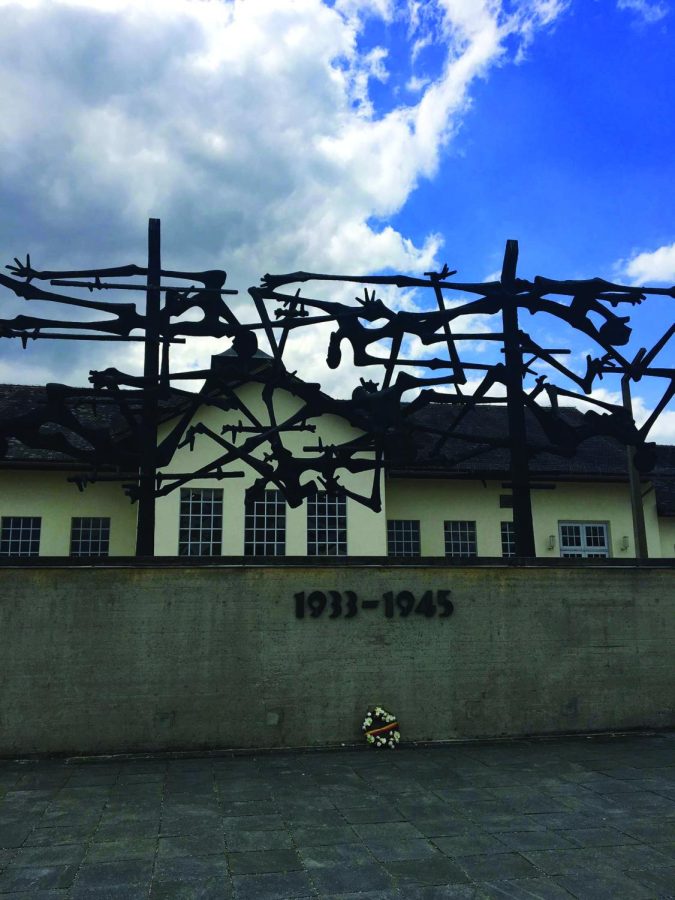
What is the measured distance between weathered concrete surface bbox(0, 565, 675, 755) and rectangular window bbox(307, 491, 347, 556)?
973cm

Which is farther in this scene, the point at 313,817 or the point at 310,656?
the point at 310,656

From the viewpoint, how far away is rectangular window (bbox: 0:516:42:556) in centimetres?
2150

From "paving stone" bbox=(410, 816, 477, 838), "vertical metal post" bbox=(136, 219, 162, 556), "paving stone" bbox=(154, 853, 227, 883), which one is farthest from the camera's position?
"vertical metal post" bbox=(136, 219, 162, 556)

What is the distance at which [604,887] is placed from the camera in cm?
579

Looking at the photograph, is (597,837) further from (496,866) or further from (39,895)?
(39,895)

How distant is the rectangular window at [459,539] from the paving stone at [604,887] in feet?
58.7

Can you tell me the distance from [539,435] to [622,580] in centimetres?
1480

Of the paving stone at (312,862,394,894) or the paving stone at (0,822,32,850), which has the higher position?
the paving stone at (0,822,32,850)

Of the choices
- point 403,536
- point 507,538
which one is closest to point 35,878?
point 403,536

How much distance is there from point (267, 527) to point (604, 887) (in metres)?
16.3

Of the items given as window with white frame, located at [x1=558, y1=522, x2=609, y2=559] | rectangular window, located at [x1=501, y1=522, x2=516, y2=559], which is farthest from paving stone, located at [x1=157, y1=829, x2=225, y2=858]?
window with white frame, located at [x1=558, y1=522, x2=609, y2=559]

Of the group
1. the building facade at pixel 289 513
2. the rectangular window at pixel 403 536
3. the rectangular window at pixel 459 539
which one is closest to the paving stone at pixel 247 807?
the building facade at pixel 289 513

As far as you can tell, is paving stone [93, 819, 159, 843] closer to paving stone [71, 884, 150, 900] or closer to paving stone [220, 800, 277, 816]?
paving stone [220, 800, 277, 816]

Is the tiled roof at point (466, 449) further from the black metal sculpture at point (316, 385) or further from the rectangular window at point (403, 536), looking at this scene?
the black metal sculpture at point (316, 385)
